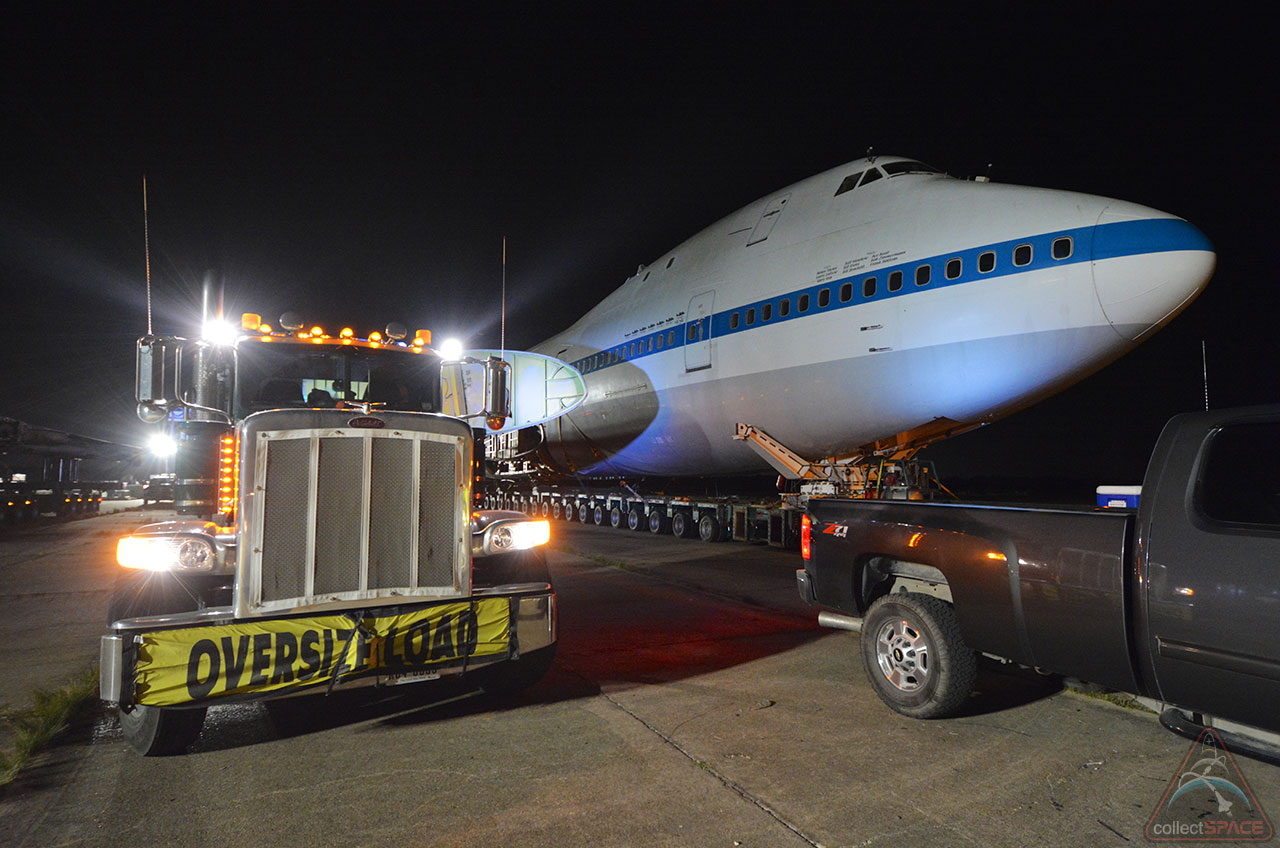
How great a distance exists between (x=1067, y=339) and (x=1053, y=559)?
6.76m

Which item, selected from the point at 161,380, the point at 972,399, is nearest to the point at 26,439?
the point at 161,380

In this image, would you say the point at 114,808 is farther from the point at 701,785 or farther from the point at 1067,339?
the point at 1067,339

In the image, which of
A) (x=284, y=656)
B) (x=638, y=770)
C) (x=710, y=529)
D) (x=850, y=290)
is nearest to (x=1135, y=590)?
(x=638, y=770)

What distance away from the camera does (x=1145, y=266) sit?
8961 millimetres

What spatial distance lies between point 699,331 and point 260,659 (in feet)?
39.1

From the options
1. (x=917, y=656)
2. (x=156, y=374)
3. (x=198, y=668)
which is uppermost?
(x=156, y=374)

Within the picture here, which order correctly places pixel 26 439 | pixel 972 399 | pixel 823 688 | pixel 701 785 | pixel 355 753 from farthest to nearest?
pixel 26 439, pixel 972 399, pixel 823 688, pixel 355 753, pixel 701 785

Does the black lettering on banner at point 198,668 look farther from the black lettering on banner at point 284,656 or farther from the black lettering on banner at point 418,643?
the black lettering on banner at point 418,643

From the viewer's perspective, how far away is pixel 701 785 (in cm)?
397

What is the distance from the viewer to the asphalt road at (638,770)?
350cm

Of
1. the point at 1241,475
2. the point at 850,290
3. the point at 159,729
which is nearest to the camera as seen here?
the point at 1241,475

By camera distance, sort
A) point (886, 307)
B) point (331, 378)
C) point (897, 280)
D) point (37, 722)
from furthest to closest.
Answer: point (886, 307), point (897, 280), point (331, 378), point (37, 722)

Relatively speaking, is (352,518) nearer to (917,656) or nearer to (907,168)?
(917,656)

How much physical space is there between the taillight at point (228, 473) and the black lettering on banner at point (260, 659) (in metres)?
0.93
